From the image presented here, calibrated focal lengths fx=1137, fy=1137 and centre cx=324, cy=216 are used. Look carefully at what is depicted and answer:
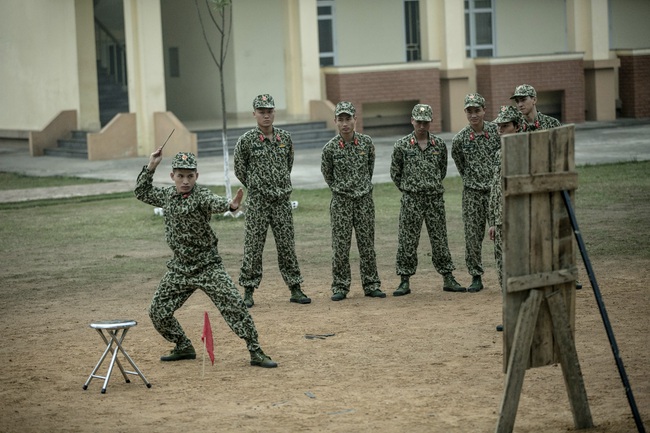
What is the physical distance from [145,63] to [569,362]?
21950 millimetres

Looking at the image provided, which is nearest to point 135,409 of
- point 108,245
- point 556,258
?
point 556,258

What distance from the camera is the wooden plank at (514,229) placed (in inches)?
257

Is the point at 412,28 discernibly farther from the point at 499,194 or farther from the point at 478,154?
the point at 499,194

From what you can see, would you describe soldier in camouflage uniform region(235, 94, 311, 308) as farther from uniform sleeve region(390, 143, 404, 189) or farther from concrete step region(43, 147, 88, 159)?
concrete step region(43, 147, 88, 159)

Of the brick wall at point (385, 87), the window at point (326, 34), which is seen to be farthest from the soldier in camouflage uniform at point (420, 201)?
the window at point (326, 34)

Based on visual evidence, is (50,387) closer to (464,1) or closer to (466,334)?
(466,334)

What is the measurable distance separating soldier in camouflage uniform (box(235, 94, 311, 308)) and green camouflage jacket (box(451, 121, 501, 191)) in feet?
5.83

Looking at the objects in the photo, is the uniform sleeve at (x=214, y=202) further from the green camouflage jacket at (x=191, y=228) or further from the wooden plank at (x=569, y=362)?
the wooden plank at (x=569, y=362)

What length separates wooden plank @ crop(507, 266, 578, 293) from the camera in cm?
653

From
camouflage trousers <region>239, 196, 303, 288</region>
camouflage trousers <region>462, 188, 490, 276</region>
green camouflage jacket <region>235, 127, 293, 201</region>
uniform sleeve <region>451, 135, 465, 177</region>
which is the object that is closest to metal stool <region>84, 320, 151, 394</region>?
camouflage trousers <region>239, 196, 303, 288</region>

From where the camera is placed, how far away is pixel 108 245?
50.2 ft

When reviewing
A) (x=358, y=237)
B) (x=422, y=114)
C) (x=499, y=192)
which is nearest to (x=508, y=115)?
(x=499, y=192)

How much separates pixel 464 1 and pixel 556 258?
1053 inches

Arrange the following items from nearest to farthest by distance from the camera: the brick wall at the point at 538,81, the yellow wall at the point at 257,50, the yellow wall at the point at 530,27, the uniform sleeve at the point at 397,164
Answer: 1. the uniform sleeve at the point at 397,164
2. the yellow wall at the point at 257,50
3. the brick wall at the point at 538,81
4. the yellow wall at the point at 530,27
